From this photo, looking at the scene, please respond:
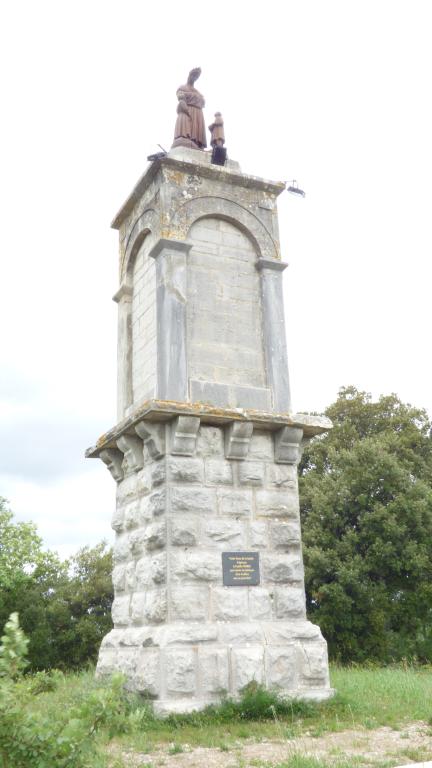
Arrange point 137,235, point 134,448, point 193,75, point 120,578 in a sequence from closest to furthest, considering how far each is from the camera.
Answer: point 134,448 < point 120,578 < point 137,235 < point 193,75

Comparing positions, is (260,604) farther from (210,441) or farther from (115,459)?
(115,459)

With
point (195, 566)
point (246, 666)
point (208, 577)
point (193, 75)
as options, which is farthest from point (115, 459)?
point (193, 75)

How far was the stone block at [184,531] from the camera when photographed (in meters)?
7.53

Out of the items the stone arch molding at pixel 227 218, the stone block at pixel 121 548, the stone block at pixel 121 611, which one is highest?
the stone arch molding at pixel 227 218

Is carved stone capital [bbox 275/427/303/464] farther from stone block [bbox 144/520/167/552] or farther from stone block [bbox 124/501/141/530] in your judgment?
stone block [bbox 124/501/141/530]

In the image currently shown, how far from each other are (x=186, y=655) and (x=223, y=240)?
5.25 metres

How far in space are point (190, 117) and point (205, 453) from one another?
203 inches

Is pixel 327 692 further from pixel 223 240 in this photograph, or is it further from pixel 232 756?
pixel 223 240

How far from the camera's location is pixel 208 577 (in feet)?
24.8

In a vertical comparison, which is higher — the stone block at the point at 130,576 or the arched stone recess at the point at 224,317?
the arched stone recess at the point at 224,317

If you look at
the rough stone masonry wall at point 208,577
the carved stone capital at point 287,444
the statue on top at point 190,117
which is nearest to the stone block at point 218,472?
the rough stone masonry wall at point 208,577

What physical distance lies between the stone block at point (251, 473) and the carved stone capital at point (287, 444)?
29cm

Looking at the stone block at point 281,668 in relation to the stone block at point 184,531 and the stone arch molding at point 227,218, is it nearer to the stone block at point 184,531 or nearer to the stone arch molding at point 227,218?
the stone block at point 184,531

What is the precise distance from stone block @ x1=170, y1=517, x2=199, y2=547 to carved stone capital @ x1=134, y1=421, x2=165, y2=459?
0.79 meters
